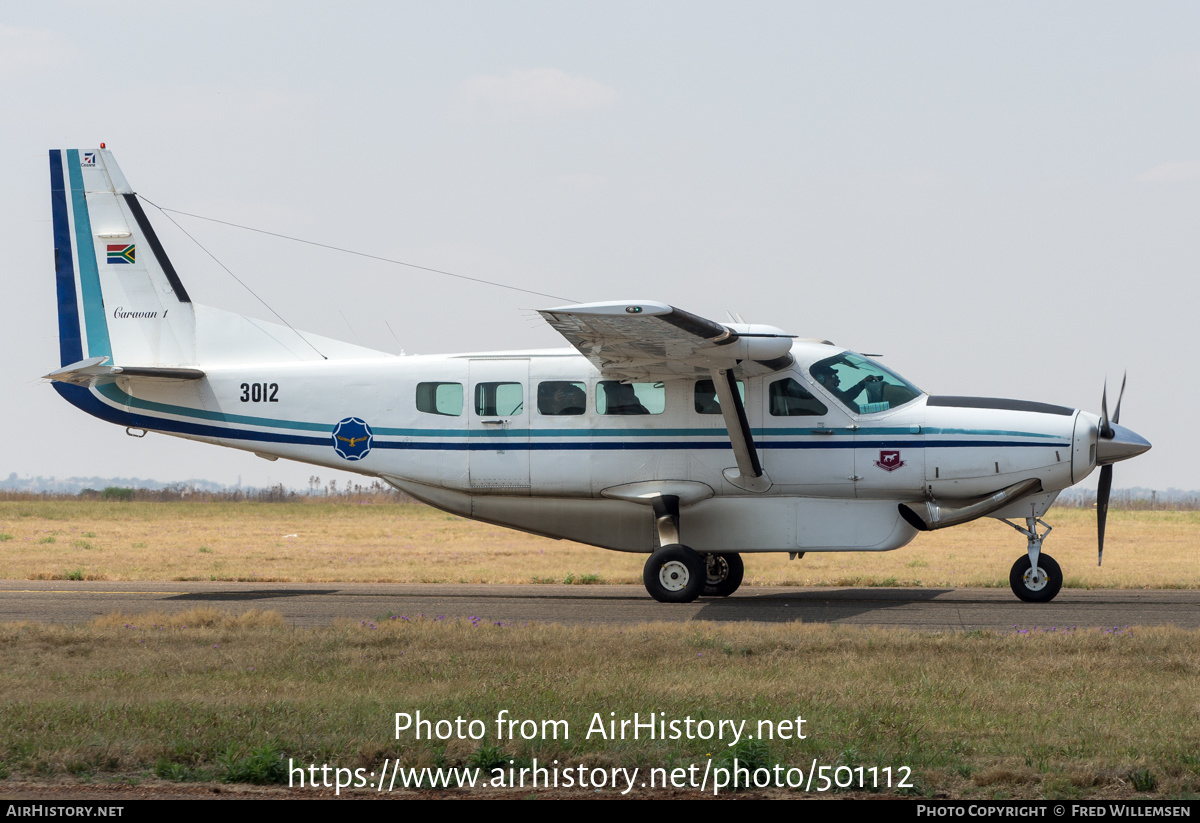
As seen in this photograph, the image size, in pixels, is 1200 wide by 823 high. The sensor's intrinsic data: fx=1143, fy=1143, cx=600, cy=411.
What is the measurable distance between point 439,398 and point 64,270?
685 cm

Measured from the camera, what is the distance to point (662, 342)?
14.8 metres

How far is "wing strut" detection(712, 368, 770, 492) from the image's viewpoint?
609 inches

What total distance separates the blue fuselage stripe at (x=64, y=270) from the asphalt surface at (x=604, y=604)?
12.8ft

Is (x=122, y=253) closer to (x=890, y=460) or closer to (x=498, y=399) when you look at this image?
(x=498, y=399)

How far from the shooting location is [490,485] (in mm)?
17156

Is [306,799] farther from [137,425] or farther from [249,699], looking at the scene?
[137,425]

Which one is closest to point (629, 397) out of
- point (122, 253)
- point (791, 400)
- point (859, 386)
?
point (791, 400)

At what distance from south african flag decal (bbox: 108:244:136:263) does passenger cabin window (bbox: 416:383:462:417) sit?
555 centimetres

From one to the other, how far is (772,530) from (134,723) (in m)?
10.6

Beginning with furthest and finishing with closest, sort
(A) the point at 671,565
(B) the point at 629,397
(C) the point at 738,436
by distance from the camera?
(B) the point at 629,397 < (A) the point at 671,565 < (C) the point at 738,436

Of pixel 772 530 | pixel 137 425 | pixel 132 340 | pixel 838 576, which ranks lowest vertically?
pixel 838 576
